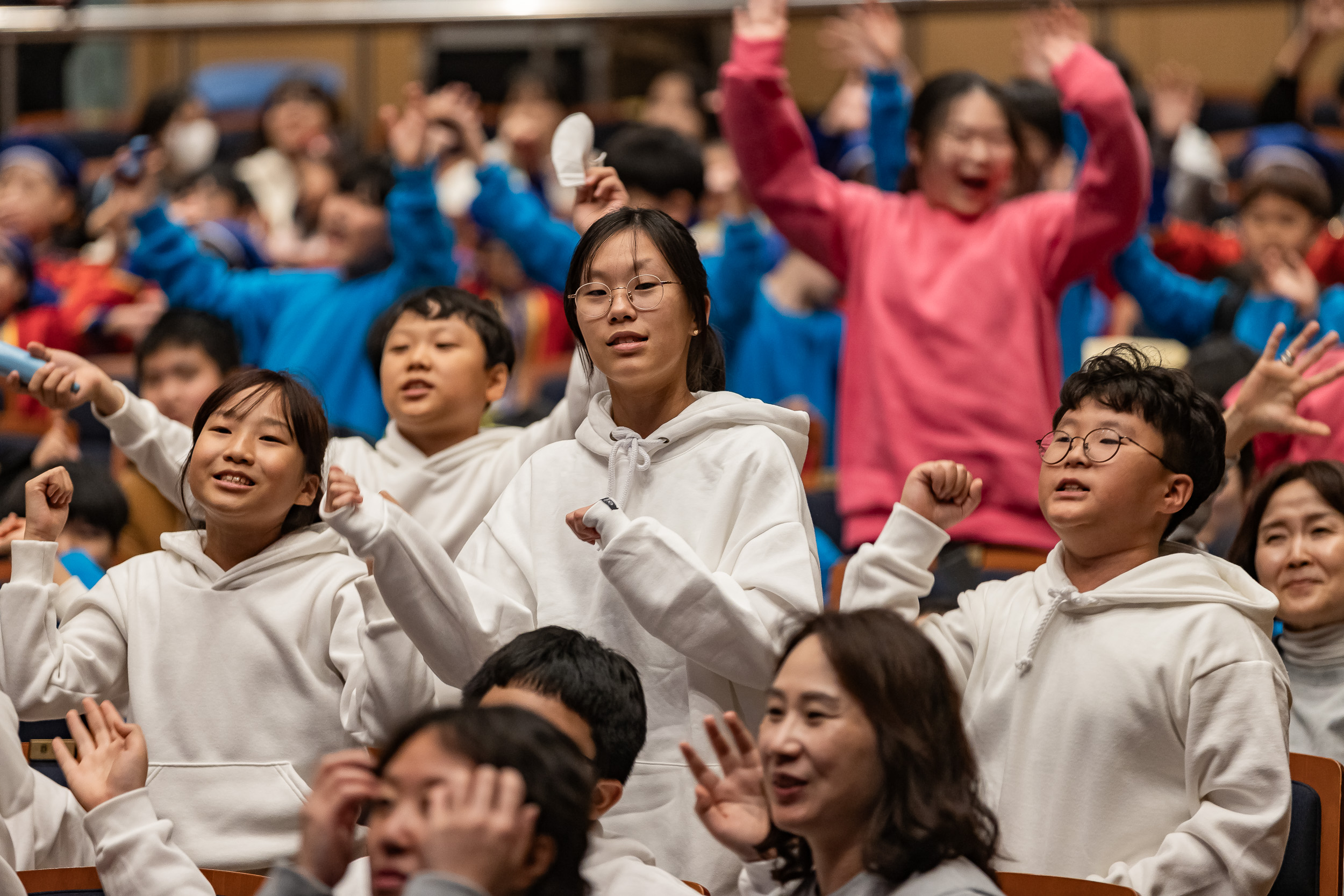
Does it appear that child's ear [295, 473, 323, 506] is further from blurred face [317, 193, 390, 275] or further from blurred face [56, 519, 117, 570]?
blurred face [317, 193, 390, 275]

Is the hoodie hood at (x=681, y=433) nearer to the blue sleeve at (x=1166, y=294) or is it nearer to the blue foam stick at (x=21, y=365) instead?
the blue foam stick at (x=21, y=365)

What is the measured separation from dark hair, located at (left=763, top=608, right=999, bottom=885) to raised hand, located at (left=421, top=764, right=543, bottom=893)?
44 centimetres

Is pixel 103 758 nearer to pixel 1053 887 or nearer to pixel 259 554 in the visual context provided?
pixel 259 554

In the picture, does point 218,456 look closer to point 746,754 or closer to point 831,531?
point 746,754

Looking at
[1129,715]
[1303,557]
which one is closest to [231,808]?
[1129,715]

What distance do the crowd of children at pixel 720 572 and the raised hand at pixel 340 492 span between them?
0.01 metres

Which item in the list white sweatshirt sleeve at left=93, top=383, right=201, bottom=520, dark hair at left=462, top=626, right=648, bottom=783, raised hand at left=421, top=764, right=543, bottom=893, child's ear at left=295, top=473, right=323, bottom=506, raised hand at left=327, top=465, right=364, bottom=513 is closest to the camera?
raised hand at left=421, top=764, right=543, bottom=893

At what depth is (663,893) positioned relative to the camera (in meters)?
1.92

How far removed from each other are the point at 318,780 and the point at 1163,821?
1.26 metres

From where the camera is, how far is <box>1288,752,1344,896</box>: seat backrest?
221 centimetres

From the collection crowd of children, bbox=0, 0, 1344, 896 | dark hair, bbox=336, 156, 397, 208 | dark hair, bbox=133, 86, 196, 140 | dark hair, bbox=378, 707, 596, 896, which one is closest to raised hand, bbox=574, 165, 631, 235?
crowd of children, bbox=0, 0, 1344, 896

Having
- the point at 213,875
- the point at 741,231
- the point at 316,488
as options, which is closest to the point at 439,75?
the point at 741,231

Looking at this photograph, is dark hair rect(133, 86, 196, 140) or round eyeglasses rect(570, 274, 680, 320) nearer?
round eyeglasses rect(570, 274, 680, 320)

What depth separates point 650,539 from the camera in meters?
2.21
